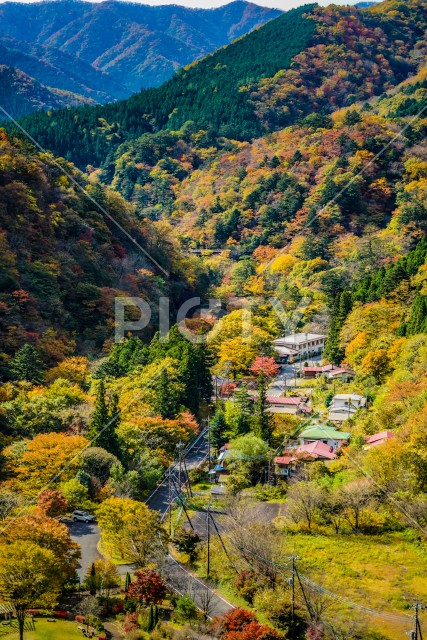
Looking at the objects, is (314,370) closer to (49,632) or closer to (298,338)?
(298,338)

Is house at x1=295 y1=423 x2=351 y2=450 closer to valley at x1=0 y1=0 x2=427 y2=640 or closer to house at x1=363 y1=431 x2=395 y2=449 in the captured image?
valley at x1=0 y1=0 x2=427 y2=640

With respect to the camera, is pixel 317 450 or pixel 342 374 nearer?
pixel 317 450

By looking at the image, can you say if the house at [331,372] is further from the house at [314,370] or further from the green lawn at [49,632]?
the green lawn at [49,632]

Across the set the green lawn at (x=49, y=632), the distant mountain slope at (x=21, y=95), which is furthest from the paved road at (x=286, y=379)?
the distant mountain slope at (x=21, y=95)

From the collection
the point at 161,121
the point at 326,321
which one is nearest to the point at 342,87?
the point at 161,121

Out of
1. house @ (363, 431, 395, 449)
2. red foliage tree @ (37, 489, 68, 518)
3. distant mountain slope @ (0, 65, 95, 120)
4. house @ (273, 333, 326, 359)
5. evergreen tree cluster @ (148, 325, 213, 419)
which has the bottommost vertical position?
red foliage tree @ (37, 489, 68, 518)

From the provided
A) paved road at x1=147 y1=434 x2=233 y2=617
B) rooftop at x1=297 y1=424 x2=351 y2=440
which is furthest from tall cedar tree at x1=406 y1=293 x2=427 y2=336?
paved road at x1=147 y1=434 x2=233 y2=617

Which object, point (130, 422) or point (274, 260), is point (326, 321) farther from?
point (130, 422)

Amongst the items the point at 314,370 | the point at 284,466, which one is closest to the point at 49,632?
the point at 284,466
